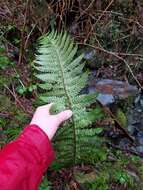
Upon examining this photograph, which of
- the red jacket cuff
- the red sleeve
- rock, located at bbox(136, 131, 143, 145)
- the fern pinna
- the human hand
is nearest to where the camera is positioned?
the red sleeve

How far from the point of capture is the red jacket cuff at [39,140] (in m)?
2.14

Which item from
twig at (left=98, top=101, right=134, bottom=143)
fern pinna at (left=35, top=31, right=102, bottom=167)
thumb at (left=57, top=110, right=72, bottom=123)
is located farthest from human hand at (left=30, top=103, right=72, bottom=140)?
twig at (left=98, top=101, right=134, bottom=143)

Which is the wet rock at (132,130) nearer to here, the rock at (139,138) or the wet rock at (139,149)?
the rock at (139,138)

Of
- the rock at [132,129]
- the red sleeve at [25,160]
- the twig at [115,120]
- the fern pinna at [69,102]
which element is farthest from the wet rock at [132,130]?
the red sleeve at [25,160]

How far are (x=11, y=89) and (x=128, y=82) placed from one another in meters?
1.20

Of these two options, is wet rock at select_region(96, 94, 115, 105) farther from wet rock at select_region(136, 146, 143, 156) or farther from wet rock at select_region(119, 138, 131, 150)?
wet rock at select_region(136, 146, 143, 156)

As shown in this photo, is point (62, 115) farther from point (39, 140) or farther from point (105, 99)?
A: point (105, 99)

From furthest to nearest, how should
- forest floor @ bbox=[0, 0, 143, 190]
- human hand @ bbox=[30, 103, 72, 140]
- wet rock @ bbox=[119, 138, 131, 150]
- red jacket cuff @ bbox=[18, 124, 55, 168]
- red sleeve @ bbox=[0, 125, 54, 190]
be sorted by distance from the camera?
wet rock @ bbox=[119, 138, 131, 150] → forest floor @ bbox=[0, 0, 143, 190] → human hand @ bbox=[30, 103, 72, 140] → red jacket cuff @ bbox=[18, 124, 55, 168] → red sleeve @ bbox=[0, 125, 54, 190]

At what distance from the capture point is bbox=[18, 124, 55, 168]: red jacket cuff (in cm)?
214

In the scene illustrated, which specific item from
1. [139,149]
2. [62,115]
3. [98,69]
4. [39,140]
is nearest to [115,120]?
[139,149]

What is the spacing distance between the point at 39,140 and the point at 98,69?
7.36ft

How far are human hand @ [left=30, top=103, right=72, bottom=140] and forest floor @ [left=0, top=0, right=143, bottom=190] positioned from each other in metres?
0.70

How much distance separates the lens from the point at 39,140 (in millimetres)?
2156

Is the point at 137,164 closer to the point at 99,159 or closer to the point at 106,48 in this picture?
the point at 99,159
